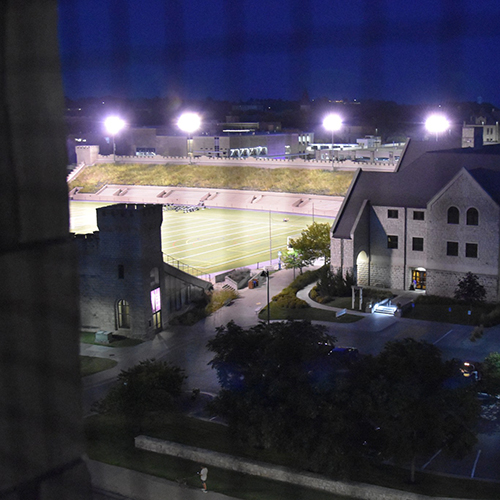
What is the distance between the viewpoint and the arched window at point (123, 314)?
8414 mm

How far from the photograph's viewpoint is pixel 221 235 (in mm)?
15133

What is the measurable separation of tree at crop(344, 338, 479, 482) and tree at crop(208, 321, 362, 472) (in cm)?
24

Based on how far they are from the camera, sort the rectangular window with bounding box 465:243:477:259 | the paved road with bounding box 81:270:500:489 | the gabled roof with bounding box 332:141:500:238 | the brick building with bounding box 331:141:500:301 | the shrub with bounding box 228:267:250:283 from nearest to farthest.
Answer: the paved road with bounding box 81:270:500:489
the brick building with bounding box 331:141:500:301
the rectangular window with bounding box 465:243:477:259
the gabled roof with bounding box 332:141:500:238
the shrub with bounding box 228:267:250:283

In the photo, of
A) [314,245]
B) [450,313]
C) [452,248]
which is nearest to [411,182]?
[452,248]

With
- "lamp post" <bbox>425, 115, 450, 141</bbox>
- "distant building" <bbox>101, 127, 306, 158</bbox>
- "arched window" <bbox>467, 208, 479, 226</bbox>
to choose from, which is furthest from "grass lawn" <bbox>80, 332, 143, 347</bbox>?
"distant building" <bbox>101, 127, 306, 158</bbox>

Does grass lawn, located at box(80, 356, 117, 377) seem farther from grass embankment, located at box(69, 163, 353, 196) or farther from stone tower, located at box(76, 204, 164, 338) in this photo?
grass embankment, located at box(69, 163, 353, 196)

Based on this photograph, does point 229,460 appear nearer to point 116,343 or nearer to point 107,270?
point 116,343

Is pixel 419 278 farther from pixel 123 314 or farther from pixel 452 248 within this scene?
pixel 123 314

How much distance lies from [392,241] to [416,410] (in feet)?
19.9

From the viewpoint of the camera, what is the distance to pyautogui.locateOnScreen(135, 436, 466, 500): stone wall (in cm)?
400

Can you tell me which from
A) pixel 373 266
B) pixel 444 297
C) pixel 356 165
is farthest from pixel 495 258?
pixel 356 165

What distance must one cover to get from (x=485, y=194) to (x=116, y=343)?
509 centimetres

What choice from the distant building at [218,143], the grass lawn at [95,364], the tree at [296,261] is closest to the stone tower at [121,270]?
the grass lawn at [95,364]

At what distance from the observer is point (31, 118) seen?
545 mm
